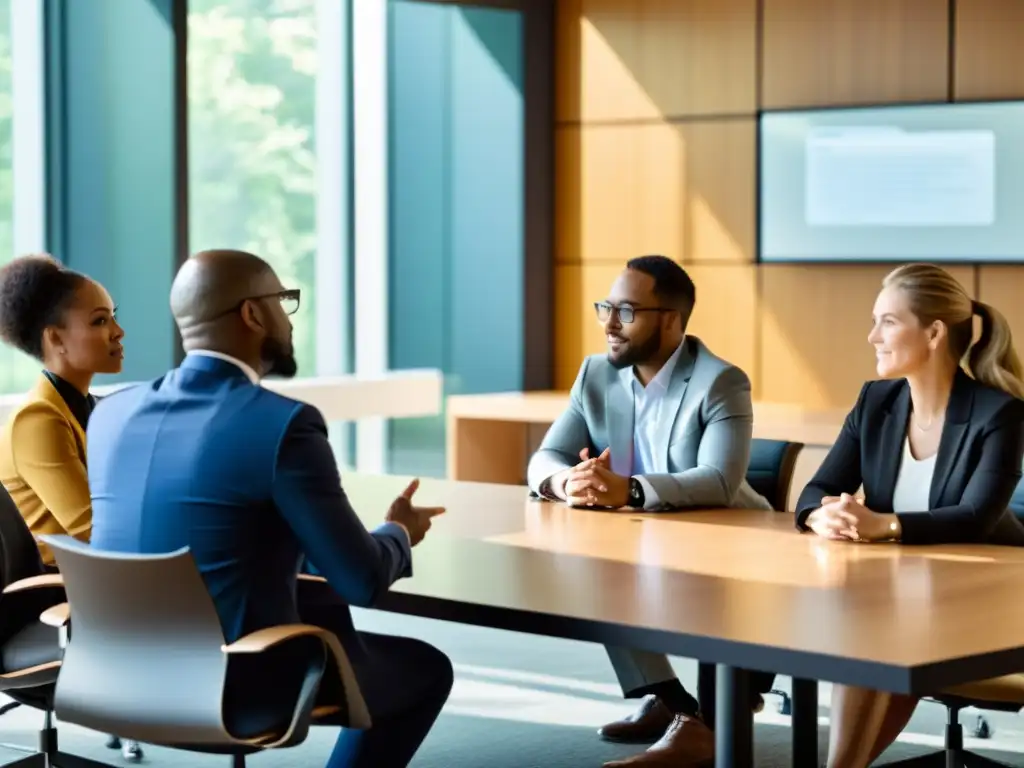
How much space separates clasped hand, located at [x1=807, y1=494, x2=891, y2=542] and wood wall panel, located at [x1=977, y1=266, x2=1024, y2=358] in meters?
4.58

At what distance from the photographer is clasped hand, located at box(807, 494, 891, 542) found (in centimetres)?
367

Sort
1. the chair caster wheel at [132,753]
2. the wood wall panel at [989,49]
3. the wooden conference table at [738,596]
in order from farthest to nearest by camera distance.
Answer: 1. the wood wall panel at [989,49]
2. the chair caster wheel at [132,753]
3. the wooden conference table at [738,596]

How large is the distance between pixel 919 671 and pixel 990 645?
242 millimetres

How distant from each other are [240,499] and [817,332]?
6118 millimetres

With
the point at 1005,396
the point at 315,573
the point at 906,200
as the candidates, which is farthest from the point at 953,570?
the point at 906,200

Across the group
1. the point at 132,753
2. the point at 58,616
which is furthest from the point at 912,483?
the point at 132,753

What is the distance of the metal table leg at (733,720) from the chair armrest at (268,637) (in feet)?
2.34

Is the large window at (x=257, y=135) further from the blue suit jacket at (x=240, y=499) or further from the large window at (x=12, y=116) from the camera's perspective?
the blue suit jacket at (x=240, y=499)

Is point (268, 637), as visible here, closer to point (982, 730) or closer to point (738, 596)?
point (738, 596)

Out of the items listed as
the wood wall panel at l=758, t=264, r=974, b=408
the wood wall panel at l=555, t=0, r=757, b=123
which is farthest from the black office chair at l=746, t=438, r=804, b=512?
the wood wall panel at l=555, t=0, r=757, b=123

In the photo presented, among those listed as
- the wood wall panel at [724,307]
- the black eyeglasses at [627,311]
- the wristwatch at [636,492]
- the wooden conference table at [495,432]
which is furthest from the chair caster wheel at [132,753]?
the wood wall panel at [724,307]

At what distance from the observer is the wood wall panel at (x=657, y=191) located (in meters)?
8.81

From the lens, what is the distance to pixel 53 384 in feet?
12.9

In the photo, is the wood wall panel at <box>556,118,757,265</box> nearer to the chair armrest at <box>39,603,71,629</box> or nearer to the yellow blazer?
A: the yellow blazer
